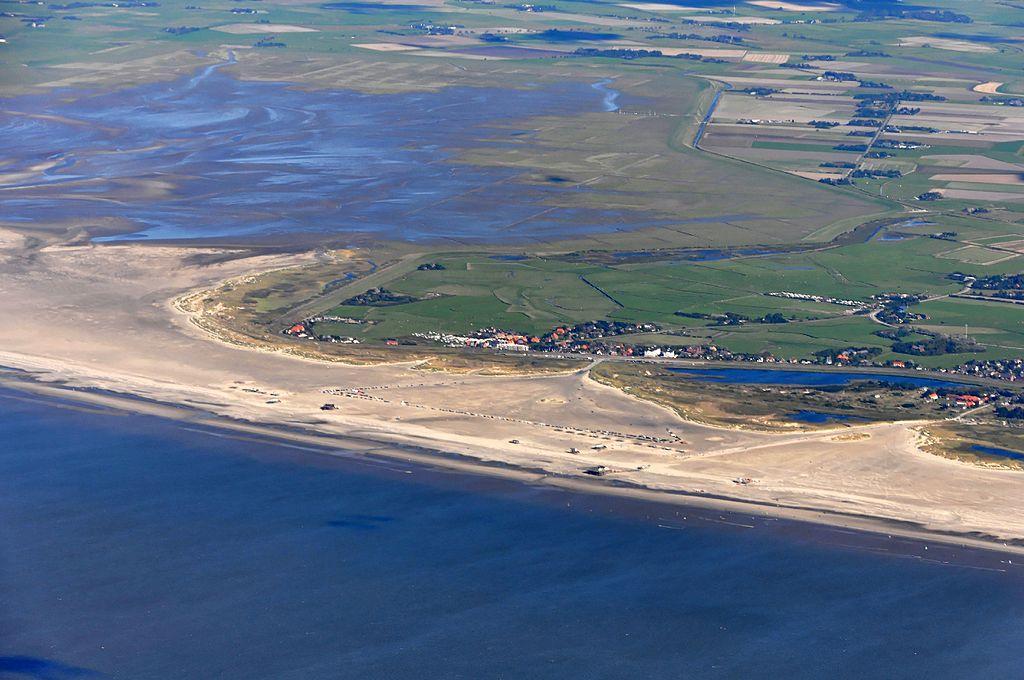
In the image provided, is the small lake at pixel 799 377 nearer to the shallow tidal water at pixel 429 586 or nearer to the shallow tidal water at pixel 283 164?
the shallow tidal water at pixel 429 586

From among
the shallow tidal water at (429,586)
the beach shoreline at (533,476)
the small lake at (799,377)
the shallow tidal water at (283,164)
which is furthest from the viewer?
the shallow tidal water at (283,164)

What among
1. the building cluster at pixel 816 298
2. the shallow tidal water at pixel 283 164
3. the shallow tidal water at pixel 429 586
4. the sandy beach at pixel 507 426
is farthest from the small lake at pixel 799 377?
the shallow tidal water at pixel 283 164

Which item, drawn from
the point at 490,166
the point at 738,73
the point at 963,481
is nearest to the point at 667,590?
the point at 963,481

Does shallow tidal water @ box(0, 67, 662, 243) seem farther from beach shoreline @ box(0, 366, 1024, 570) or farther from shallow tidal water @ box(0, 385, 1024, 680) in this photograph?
shallow tidal water @ box(0, 385, 1024, 680)

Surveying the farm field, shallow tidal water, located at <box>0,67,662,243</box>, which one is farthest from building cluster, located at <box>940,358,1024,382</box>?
shallow tidal water, located at <box>0,67,662,243</box>

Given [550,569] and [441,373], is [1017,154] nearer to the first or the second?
[441,373]

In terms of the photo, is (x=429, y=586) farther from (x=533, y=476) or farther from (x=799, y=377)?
(x=799, y=377)

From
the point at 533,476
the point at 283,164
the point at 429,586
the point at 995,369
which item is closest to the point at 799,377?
the point at 995,369
